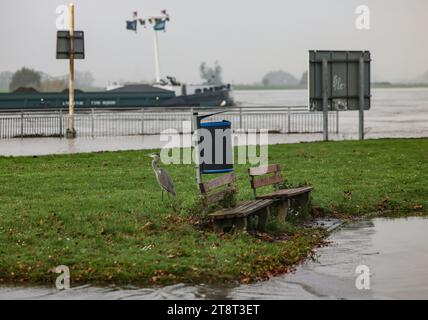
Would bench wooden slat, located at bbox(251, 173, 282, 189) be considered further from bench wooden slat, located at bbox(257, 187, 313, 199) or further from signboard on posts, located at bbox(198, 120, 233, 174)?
signboard on posts, located at bbox(198, 120, 233, 174)

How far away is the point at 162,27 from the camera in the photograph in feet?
266

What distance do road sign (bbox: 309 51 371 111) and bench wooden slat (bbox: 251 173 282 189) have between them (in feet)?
48.7

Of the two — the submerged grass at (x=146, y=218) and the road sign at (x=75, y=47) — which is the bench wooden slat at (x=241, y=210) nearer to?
the submerged grass at (x=146, y=218)

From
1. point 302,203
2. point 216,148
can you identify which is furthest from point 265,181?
point 216,148

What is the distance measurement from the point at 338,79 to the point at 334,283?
20.2m

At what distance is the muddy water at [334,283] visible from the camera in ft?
28.5

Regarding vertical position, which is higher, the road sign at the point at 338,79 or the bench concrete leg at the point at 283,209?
the road sign at the point at 338,79

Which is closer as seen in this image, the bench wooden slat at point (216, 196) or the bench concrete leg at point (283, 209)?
the bench wooden slat at point (216, 196)

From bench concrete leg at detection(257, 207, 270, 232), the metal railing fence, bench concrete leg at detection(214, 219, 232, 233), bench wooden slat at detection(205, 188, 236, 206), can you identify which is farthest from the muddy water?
the metal railing fence

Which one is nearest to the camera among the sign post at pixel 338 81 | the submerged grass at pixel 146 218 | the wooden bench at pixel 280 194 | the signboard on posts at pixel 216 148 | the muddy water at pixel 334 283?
the muddy water at pixel 334 283

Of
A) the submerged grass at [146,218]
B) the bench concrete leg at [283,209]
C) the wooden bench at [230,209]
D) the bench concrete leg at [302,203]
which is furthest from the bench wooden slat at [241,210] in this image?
the bench concrete leg at [302,203]

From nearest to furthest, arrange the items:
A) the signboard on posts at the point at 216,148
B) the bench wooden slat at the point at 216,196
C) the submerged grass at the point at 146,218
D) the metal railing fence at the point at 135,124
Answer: the submerged grass at the point at 146,218 → the bench wooden slat at the point at 216,196 → the signboard on posts at the point at 216,148 → the metal railing fence at the point at 135,124

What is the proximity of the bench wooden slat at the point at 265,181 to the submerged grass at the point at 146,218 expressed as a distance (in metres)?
0.68

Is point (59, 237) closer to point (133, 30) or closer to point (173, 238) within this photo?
Result: point (173, 238)
